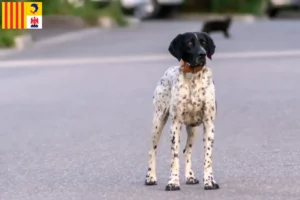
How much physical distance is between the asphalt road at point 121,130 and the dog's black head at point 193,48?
2.86ft

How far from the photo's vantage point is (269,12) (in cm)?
4225

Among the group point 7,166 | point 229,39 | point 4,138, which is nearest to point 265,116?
point 4,138

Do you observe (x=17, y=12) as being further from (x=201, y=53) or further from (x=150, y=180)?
(x=201, y=53)

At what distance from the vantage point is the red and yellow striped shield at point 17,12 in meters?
20.4

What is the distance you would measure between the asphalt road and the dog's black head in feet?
2.86

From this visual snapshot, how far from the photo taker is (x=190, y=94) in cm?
740

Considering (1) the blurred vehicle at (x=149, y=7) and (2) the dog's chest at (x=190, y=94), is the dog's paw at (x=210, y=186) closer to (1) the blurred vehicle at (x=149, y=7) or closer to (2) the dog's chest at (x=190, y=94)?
(2) the dog's chest at (x=190, y=94)

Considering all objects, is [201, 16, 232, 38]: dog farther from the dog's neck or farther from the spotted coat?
the dog's neck

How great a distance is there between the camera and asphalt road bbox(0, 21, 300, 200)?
307 inches

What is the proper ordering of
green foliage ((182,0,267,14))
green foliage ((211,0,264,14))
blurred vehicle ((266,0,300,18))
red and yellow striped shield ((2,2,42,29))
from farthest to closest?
1. green foliage ((211,0,264,14))
2. green foliage ((182,0,267,14))
3. blurred vehicle ((266,0,300,18))
4. red and yellow striped shield ((2,2,42,29))

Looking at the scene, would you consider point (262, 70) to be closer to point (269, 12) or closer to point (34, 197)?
point (34, 197)

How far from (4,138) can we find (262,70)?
8448 millimetres

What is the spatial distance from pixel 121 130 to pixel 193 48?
13.5 ft

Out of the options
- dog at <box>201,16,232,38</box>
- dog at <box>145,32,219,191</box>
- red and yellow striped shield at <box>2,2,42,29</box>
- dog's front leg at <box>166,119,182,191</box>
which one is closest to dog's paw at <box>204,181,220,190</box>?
dog at <box>145,32,219,191</box>
